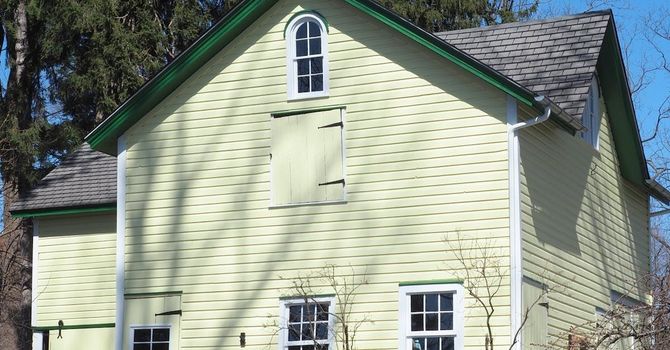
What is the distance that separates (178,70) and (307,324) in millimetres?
4798

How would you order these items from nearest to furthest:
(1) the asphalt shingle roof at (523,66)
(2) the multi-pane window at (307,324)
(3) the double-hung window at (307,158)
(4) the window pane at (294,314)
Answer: (2) the multi-pane window at (307,324), (4) the window pane at (294,314), (3) the double-hung window at (307,158), (1) the asphalt shingle roof at (523,66)

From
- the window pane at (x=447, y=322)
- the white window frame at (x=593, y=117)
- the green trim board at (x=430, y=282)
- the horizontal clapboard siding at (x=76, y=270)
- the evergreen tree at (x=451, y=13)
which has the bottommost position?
the window pane at (x=447, y=322)

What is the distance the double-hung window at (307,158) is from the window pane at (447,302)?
91.7 inches

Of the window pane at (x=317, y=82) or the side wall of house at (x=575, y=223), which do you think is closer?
the side wall of house at (x=575, y=223)

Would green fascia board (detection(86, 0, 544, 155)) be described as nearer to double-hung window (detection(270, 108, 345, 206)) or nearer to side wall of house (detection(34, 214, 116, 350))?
double-hung window (detection(270, 108, 345, 206))

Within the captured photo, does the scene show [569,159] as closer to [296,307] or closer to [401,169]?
[401,169]

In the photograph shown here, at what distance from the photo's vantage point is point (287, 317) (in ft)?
64.4

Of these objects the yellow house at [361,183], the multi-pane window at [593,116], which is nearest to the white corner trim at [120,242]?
the yellow house at [361,183]

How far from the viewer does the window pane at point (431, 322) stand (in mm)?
18516

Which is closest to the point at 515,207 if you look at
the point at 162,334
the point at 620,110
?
the point at 620,110

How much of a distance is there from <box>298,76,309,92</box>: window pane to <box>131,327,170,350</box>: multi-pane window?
Answer: 15.0ft

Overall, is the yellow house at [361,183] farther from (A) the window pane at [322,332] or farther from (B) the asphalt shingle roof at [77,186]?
(B) the asphalt shingle roof at [77,186]

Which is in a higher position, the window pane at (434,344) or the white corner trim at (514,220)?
the white corner trim at (514,220)

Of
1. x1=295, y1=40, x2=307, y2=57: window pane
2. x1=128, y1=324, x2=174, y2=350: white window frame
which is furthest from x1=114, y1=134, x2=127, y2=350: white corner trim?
x1=295, y1=40, x2=307, y2=57: window pane
